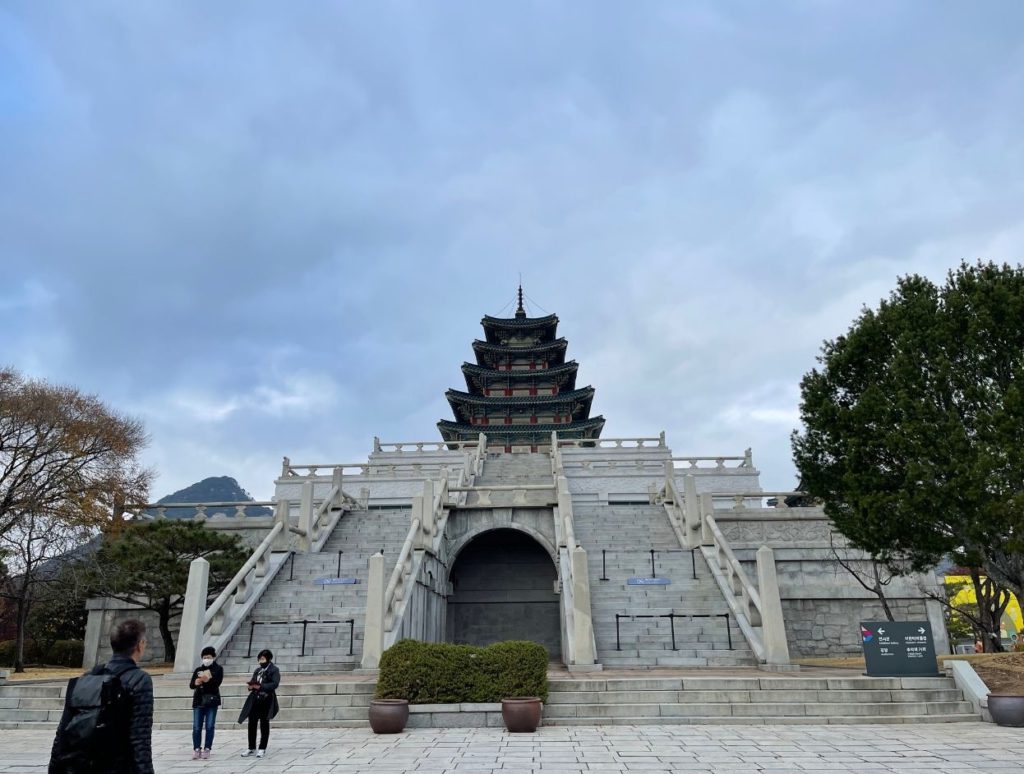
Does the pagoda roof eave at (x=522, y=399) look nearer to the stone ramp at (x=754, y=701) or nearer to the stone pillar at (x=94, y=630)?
the stone pillar at (x=94, y=630)

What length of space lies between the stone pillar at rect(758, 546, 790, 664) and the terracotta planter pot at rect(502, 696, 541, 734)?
629 centimetres

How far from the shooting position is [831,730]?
10.0 meters

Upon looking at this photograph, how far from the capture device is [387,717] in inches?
399

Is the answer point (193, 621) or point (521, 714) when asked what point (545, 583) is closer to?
point (193, 621)

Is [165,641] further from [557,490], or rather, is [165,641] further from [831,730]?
[831,730]

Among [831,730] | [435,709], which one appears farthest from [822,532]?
[435,709]

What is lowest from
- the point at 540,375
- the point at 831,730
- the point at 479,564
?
the point at 831,730

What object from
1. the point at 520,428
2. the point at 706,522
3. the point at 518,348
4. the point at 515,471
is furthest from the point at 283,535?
the point at 518,348

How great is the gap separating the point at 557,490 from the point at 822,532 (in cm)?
870

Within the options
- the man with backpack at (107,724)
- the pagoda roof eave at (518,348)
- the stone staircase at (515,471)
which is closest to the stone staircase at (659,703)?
the man with backpack at (107,724)

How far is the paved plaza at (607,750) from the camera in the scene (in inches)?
304

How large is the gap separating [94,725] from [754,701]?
9983mm

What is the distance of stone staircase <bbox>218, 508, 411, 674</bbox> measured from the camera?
48.4ft

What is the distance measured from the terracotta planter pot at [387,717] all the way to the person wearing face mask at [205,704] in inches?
90.7
